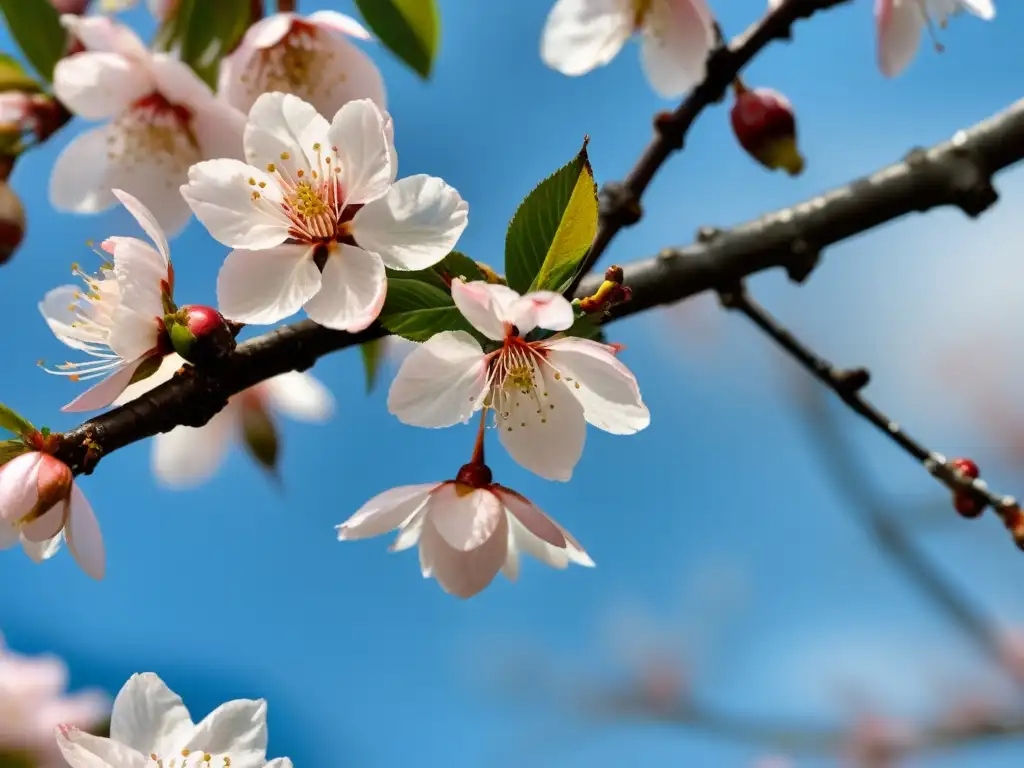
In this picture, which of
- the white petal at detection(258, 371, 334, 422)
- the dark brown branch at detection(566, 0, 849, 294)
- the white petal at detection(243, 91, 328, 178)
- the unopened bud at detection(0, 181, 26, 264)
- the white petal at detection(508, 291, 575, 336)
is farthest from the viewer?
the white petal at detection(258, 371, 334, 422)

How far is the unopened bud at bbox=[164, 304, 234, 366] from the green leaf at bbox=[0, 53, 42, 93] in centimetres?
64

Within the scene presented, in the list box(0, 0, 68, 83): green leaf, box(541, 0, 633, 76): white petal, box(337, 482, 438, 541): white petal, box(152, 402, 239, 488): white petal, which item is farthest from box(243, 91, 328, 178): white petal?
box(152, 402, 239, 488): white petal

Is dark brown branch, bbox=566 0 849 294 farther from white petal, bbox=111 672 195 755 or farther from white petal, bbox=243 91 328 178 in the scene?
white petal, bbox=111 672 195 755

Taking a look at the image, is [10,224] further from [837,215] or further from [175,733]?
[837,215]

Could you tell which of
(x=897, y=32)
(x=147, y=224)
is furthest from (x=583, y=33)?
(x=147, y=224)

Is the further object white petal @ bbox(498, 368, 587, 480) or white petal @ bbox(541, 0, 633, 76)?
white petal @ bbox(541, 0, 633, 76)

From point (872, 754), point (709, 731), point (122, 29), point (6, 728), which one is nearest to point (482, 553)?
point (122, 29)

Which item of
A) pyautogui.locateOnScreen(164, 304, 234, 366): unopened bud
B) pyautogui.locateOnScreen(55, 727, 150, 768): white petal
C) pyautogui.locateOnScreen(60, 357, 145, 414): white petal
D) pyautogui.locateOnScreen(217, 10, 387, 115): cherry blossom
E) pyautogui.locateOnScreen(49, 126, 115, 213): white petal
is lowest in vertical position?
pyautogui.locateOnScreen(55, 727, 150, 768): white petal

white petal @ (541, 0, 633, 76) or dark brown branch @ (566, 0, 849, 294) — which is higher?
white petal @ (541, 0, 633, 76)

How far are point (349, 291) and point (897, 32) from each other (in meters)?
0.67

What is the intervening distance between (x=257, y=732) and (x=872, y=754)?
2.78 m

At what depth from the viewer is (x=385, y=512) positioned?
1.73 feet

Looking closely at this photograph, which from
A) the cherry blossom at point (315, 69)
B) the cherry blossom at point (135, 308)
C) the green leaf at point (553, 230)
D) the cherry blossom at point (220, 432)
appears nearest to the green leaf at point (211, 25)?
the cherry blossom at point (315, 69)

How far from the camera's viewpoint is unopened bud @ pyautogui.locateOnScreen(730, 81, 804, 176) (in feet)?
2.77
